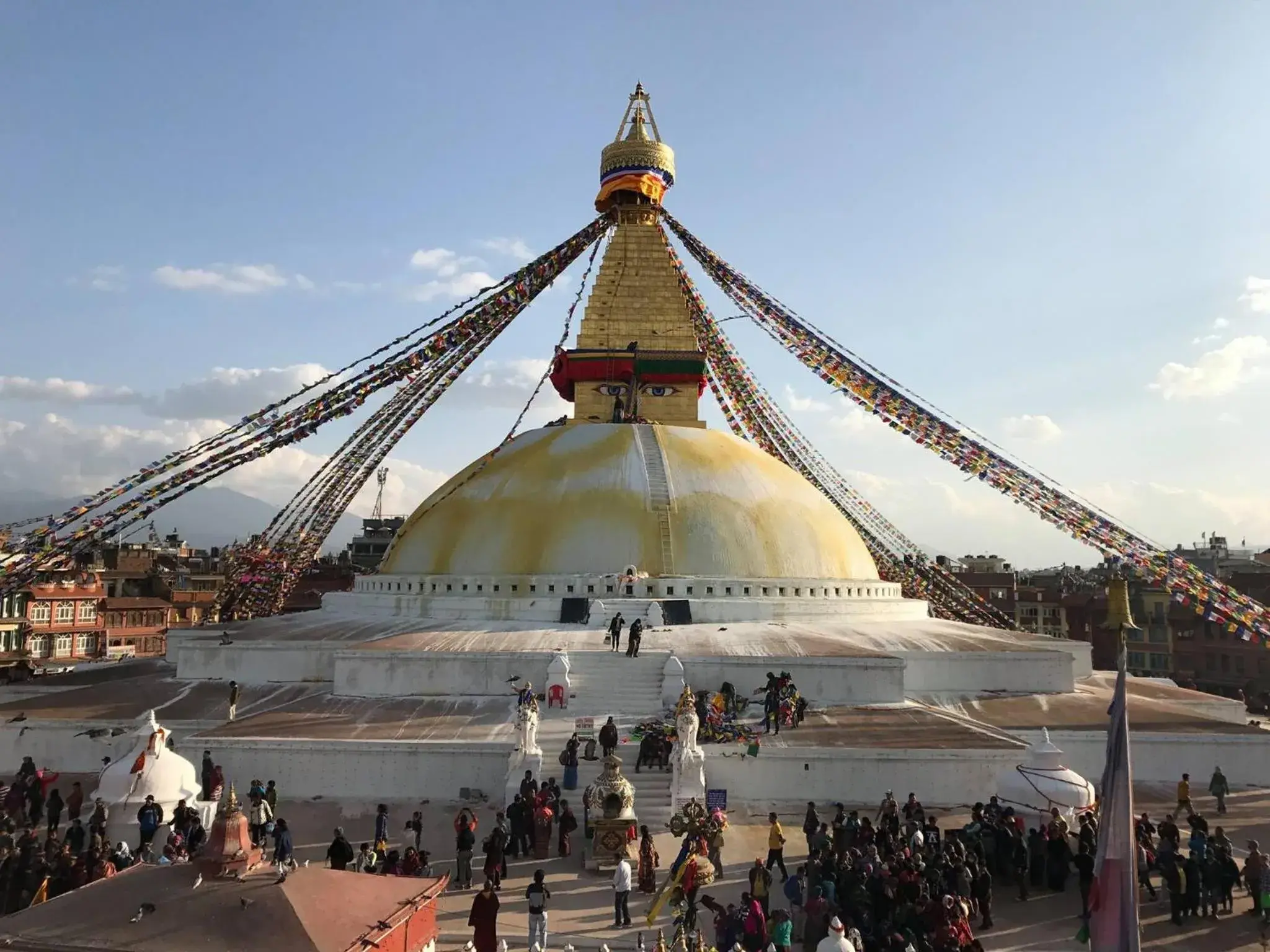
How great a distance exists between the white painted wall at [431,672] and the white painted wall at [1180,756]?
22.7 ft

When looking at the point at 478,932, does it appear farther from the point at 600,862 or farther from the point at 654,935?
the point at 600,862

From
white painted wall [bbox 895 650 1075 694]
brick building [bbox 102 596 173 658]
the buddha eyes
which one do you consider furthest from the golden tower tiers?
brick building [bbox 102 596 173 658]

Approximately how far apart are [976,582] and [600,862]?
36926mm

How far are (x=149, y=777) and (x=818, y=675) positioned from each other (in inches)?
331

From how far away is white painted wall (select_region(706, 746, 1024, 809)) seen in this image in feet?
34.7

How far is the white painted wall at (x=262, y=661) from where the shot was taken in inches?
575

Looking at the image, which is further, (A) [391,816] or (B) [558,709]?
(B) [558,709]

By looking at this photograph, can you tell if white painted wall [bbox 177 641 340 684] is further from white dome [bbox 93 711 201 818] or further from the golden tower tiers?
the golden tower tiers

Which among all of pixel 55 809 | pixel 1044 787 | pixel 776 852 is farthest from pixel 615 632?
pixel 55 809

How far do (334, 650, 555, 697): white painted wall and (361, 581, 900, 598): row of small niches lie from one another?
10.2 ft

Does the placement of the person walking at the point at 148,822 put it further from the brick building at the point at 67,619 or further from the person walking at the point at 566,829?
the brick building at the point at 67,619

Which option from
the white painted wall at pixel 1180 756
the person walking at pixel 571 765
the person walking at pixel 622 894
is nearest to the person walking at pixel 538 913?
the person walking at pixel 622 894

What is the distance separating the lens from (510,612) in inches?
642

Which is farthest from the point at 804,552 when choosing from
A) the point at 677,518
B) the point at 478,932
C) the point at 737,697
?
the point at 478,932
